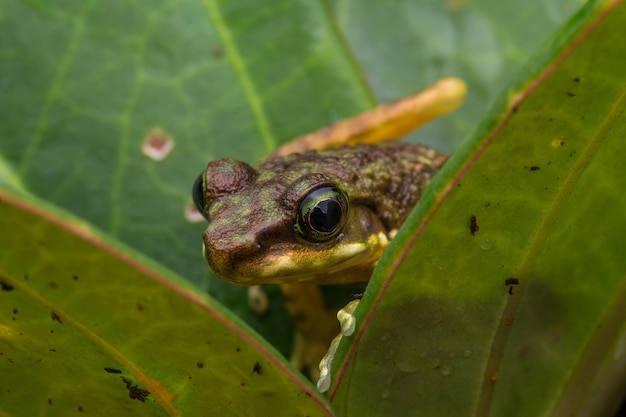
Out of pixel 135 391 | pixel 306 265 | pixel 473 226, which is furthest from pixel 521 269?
pixel 306 265

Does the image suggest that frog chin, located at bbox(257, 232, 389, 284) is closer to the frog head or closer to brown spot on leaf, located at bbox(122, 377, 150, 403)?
the frog head

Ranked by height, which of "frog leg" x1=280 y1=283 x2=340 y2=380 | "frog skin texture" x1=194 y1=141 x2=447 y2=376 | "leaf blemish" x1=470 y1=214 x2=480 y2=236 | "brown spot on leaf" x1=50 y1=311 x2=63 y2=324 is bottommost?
"frog leg" x1=280 y1=283 x2=340 y2=380

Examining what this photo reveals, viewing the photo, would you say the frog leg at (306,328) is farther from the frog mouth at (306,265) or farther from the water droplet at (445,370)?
the water droplet at (445,370)

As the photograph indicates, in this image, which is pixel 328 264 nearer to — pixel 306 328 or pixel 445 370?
pixel 306 328

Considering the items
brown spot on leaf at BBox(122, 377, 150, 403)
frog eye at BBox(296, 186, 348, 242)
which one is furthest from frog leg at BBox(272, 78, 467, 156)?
brown spot on leaf at BBox(122, 377, 150, 403)

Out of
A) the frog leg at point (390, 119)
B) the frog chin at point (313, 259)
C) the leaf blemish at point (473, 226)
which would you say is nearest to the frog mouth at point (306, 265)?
the frog chin at point (313, 259)

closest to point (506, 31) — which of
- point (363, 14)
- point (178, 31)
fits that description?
point (363, 14)

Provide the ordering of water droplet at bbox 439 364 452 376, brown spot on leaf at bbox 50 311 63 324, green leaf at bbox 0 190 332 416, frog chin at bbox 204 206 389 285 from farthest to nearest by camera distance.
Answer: frog chin at bbox 204 206 389 285
water droplet at bbox 439 364 452 376
brown spot on leaf at bbox 50 311 63 324
green leaf at bbox 0 190 332 416
